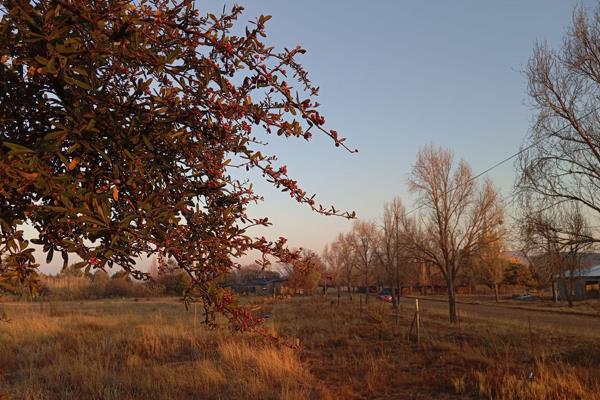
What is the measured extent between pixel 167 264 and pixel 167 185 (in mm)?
467

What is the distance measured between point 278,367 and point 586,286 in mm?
53018

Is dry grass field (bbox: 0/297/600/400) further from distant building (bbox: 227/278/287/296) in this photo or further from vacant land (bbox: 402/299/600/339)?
vacant land (bbox: 402/299/600/339)

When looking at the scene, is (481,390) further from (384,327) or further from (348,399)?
(384,327)

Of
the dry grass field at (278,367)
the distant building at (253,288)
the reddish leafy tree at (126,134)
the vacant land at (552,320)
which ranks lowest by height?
the vacant land at (552,320)

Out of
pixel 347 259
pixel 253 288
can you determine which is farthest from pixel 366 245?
pixel 253 288

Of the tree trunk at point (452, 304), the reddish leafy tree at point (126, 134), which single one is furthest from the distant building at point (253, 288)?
the tree trunk at point (452, 304)

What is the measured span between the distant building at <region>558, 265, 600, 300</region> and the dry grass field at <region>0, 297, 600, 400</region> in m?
40.7

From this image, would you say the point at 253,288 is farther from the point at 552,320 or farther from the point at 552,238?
the point at 552,320

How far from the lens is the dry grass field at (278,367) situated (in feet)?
26.1

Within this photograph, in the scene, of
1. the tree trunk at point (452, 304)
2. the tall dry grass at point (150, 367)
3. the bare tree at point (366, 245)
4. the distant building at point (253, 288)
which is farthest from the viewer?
the bare tree at point (366, 245)

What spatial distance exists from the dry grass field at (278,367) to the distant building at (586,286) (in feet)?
133

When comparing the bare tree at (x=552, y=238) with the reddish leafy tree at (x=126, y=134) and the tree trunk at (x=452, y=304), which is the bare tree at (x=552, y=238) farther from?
the reddish leafy tree at (x=126, y=134)

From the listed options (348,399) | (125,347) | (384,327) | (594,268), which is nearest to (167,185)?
(348,399)

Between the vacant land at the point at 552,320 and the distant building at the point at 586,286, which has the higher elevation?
the distant building at the point at 586,286
